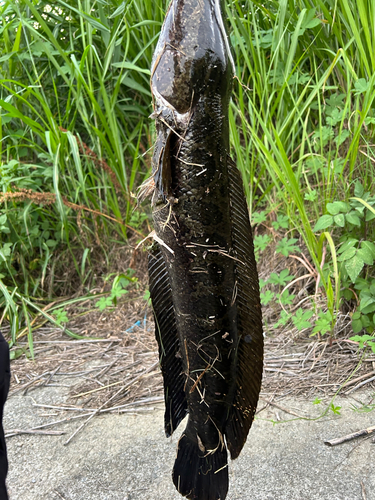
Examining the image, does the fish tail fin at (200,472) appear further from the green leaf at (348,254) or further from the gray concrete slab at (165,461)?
the green leaf at (348,254)

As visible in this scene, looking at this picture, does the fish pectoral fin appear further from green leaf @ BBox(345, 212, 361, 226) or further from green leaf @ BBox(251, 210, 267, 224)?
green leaf @ BBox(251, 210, 267, 224)

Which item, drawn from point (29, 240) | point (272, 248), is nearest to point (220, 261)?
point (272, 248)

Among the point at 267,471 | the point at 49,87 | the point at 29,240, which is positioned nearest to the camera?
the point at 267,471

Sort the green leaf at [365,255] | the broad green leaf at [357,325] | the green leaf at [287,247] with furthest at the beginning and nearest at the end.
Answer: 1. the green leaf at [287,247]
2. the broad green leaf at [357,325]
3. the green leaf at [365,255]

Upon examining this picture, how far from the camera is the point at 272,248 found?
279 cm

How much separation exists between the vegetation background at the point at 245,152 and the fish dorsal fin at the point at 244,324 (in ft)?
3.02

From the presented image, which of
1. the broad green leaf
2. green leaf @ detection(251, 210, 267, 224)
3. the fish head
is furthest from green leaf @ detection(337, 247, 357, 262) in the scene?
the fish head

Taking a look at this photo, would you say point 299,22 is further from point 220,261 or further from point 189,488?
point 189,488

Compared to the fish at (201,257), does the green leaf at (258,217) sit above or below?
below

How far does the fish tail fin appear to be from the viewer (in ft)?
4.21

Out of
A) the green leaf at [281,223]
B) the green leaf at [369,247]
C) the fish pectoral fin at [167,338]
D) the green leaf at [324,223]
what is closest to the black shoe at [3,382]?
the fish pectoral fin at [167,338]

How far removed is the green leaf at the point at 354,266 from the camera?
1967 millimetres

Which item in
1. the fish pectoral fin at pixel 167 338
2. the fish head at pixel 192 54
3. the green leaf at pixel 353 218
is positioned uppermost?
the fish head at pixel 192 54

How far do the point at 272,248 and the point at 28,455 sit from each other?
1842 mm
